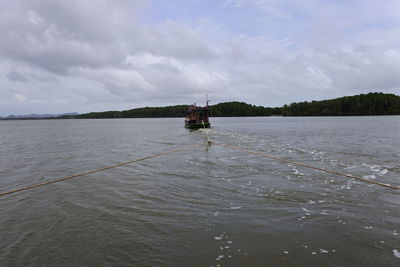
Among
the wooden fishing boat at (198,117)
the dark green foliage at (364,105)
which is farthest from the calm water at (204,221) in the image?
the dark green foliage at (364,105)

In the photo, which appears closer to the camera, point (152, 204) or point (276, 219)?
point (276, 219)

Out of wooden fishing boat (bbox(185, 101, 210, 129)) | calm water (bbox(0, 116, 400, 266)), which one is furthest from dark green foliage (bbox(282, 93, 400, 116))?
calm water (bbox(0, 116, 400, 266))

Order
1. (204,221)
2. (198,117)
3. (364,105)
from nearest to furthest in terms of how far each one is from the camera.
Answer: (204,221), (198,117), (364,105)

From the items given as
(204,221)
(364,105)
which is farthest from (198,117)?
(364,105)

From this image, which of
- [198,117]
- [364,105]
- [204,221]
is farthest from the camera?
[364,105]

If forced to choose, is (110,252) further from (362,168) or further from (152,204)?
(362,168)

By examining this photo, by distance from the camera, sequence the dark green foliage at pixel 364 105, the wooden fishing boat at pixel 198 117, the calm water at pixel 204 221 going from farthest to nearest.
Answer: the dark green foliage at pixel 364 105, the wooden fishing boat at pixel 198 117, the calm water at pixel 204 221

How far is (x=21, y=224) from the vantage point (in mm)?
7203

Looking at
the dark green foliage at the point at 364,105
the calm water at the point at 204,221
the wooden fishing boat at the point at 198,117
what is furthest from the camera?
the dark green foliage at the point at 364,105

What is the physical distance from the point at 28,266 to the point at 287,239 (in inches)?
212

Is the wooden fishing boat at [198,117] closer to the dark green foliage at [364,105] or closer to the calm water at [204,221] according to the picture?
the calm water at [204,221]

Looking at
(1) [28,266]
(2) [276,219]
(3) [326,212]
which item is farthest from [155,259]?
(3) [326,212]

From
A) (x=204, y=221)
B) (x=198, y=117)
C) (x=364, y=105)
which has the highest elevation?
(x=364, y=105)

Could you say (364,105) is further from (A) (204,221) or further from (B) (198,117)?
(A) (204,221)
